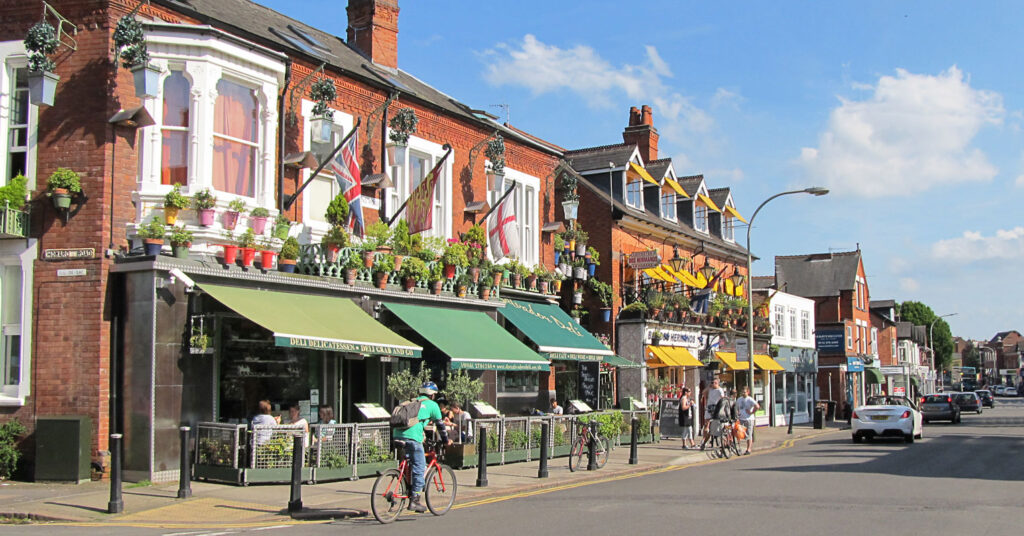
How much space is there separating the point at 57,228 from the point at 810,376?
4207 centimetres

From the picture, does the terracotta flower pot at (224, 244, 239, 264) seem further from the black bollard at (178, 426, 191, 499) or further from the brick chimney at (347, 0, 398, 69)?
the brick chimney at (347, 0, 398, 69)

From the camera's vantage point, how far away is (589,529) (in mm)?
10328

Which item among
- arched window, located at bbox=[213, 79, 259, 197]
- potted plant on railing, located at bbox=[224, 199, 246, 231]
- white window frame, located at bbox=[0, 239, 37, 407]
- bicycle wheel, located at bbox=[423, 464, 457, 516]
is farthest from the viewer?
arched window, located at bbox=[213, 79, 259, 197]

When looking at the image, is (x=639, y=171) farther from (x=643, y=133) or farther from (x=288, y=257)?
(x=288, y=257)

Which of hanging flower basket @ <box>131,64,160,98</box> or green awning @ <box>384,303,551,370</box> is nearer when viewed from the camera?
hanging flower basket @ <box>131,64,160,98</box>

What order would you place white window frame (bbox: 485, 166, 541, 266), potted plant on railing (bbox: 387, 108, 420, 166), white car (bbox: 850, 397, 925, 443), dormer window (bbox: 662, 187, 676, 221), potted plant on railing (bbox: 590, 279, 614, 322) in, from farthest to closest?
dormer window (bbox: 662, 187, 676, 221) → potted plant on railing (bbox: 590, 279, 614, 322) → white car (bbox: 850, 397, 925, 443) → white window frame (bbox: 485, 166, 541, 266) → potted plant on railing (bbox: 387, 108, 420, 166)

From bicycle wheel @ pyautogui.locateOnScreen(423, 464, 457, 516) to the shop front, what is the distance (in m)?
31.8

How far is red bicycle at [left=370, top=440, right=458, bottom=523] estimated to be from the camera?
11219 mm

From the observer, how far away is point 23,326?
14.7m

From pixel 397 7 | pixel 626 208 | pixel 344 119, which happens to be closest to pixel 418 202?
pixel 344 119

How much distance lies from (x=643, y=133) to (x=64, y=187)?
27.4 meters

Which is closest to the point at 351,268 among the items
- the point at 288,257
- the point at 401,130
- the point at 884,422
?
the point at 288,257

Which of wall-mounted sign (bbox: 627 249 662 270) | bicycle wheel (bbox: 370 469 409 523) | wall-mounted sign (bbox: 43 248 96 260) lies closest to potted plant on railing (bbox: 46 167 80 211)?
wall-mounted sign (bbox: 43 248 96 260)

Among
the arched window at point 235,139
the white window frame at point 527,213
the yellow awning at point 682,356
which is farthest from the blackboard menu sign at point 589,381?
the arched window at point 235,139
